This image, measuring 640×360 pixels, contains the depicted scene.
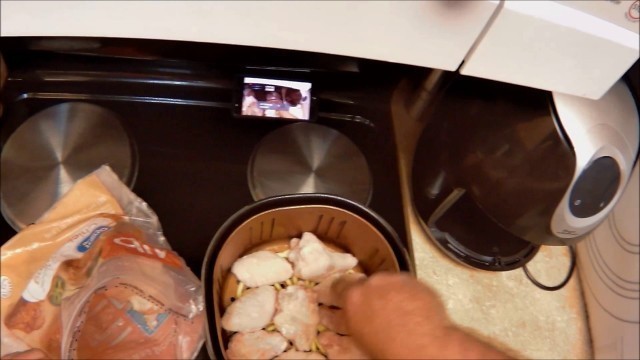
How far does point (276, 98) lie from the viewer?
35.7 inches

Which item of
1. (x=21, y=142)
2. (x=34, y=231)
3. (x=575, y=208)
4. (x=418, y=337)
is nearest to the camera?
(x=418, y=337)

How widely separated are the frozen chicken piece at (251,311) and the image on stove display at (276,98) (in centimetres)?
25

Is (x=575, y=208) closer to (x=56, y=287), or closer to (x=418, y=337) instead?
(x=418, y=337)

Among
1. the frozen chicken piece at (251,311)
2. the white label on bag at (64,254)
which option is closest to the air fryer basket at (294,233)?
the frozen chicken piece at (251,311)

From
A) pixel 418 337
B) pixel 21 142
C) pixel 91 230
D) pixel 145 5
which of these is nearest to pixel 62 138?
pixel 21 142

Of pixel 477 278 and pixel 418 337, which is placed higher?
pixel 418 337

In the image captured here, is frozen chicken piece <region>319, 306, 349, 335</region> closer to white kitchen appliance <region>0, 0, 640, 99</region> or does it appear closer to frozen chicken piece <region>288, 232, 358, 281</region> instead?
frozen chicken piece <region>288, 232, 358, 281</region>

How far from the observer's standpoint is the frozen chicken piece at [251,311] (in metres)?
0.77

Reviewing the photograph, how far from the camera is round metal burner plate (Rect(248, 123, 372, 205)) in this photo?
911 mm

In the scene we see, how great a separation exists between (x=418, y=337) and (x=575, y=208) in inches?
12.9

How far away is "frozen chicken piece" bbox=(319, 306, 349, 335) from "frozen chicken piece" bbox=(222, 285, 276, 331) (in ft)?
0.21

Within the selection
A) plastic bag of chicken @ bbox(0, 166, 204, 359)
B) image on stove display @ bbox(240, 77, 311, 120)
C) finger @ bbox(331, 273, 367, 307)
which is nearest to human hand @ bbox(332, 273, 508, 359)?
finger @ bbox(331, 273, 367, 307)

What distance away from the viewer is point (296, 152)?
929 millimetres

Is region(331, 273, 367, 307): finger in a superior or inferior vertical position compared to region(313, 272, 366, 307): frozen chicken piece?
superior
